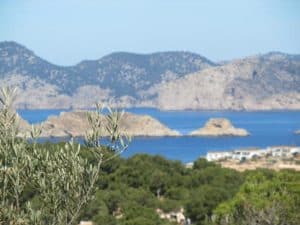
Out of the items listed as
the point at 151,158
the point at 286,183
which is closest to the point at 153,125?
the point at 151,158

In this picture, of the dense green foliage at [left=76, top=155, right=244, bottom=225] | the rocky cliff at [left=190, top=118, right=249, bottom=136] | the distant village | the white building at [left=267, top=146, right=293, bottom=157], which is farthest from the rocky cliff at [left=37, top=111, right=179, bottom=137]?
the dense green foliage at [left=76, top=155, right=244, bottom=225]

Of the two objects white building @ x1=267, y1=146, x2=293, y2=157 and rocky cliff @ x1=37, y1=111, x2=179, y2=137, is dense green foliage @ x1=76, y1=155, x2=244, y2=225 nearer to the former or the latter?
white building @ x1=267, y1=146, x2=293, y2=157

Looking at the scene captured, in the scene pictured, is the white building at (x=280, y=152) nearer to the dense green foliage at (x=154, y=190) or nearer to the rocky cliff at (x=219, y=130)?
the dense green foliage at (x=154, y=190)

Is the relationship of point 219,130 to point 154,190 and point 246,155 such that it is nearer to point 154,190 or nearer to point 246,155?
point 246,155

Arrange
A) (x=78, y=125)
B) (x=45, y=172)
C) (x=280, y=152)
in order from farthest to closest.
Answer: (x=78, y=125), (x=280, y=152), (x=45, y=172)

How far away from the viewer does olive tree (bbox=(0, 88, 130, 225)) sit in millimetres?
6613

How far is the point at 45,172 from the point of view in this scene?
6801mm

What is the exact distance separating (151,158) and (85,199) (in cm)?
2561

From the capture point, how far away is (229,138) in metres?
109

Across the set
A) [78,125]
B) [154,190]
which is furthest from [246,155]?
[78,125]

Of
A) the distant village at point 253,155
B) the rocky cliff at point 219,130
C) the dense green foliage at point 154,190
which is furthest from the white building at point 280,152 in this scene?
the rocky cliff at point 219,130

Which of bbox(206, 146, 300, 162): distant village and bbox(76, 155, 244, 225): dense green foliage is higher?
bbox(76, 155, 244, 225): dense green foliage

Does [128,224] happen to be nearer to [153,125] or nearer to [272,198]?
[272,198]

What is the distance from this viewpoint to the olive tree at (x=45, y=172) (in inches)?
260
